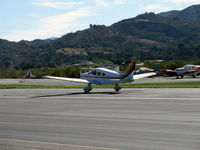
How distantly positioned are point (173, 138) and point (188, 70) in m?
43.0

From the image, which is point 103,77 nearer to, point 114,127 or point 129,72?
point 129,72

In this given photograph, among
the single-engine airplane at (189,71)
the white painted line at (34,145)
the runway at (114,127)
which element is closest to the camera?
the white painted line at (34,145)

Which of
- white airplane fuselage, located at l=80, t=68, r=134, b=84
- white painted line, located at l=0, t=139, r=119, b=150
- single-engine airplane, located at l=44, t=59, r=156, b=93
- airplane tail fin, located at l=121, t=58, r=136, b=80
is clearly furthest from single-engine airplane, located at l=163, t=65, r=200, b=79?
white painted line, located at l=0, t=139, r=119, b=150

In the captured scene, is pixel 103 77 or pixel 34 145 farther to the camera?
pixel 103 77

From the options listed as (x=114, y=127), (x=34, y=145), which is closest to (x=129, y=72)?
(x=114, y=127)

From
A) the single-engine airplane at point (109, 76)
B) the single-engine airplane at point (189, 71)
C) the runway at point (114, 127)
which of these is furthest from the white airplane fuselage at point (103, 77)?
the single-engine airplane at point (189, 71)

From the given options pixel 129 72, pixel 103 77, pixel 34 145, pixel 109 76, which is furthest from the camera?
pixel 103 77

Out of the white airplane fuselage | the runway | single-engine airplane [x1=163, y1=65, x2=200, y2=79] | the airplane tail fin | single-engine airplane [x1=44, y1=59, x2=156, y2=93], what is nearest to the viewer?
the runway

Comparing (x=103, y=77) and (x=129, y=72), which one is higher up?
(x=129, y=72)

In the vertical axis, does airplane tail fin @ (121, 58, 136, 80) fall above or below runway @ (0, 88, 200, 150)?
above

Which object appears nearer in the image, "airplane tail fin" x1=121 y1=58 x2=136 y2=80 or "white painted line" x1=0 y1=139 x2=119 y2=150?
"white painted line" x1=0 y1=139 x2=119 y2=150

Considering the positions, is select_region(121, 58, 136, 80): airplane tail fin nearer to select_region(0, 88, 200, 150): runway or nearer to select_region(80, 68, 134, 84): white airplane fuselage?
select_region(80, 68, 134, 84): white airplane fuselage

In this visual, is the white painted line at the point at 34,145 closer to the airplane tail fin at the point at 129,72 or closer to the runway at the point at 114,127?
the runway at the point at 114,127

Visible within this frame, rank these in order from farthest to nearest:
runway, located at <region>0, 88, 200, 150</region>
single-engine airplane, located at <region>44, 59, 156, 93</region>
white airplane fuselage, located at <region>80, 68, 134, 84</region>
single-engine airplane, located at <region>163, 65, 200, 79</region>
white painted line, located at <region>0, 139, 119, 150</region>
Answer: single-engine airplane, located at <region>163, 65, 200, 79</region>, white airplane fuselage, located at <region>80, 68, 134, 84</region>, single-engine airplane, located at <region>44, 59, 156, 93</region>, runway, located at <region>0, 88, 200, 150</region>, white painted line, located at <region>0, 139, 119, 150</region>
